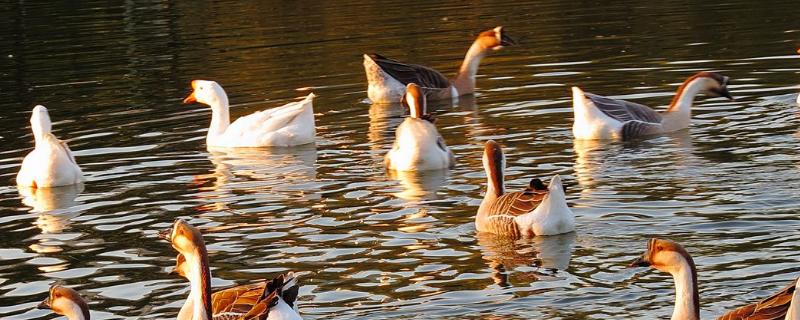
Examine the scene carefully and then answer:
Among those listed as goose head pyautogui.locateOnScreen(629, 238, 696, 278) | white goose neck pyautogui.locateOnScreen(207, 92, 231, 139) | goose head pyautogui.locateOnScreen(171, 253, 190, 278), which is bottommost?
goose head pyautogui.locateOnScreen(171, 253, 190, 278)

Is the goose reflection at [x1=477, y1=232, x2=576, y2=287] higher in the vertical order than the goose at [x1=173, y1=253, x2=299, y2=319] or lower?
lower

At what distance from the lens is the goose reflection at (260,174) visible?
1426cm

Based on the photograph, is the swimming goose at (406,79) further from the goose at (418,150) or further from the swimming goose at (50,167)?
the swimming goose at (50,167)

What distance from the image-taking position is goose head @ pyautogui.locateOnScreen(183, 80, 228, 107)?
58.3 feet

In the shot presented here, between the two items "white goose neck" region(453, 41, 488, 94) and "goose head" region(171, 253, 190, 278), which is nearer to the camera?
"goose head" region(171, 253, 190, 278)

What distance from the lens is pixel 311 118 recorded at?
16891 mm

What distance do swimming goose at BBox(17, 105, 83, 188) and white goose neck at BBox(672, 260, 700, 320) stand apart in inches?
320

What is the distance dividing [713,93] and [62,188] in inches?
286

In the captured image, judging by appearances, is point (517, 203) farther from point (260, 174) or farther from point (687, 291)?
point (260, 174)

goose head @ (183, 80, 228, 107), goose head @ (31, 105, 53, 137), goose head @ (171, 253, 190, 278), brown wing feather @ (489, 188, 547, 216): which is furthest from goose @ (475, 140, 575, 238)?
goose head @ (183, 80, 228, 107)

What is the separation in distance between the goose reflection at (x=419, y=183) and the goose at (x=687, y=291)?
16.9ft

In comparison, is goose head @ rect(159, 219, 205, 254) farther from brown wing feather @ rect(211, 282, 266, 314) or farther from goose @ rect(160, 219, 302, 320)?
brown wing feather @ rect(211, 282, 266, 314)

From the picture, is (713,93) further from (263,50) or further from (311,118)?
(263,50)

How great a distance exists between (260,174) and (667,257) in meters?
7.48
